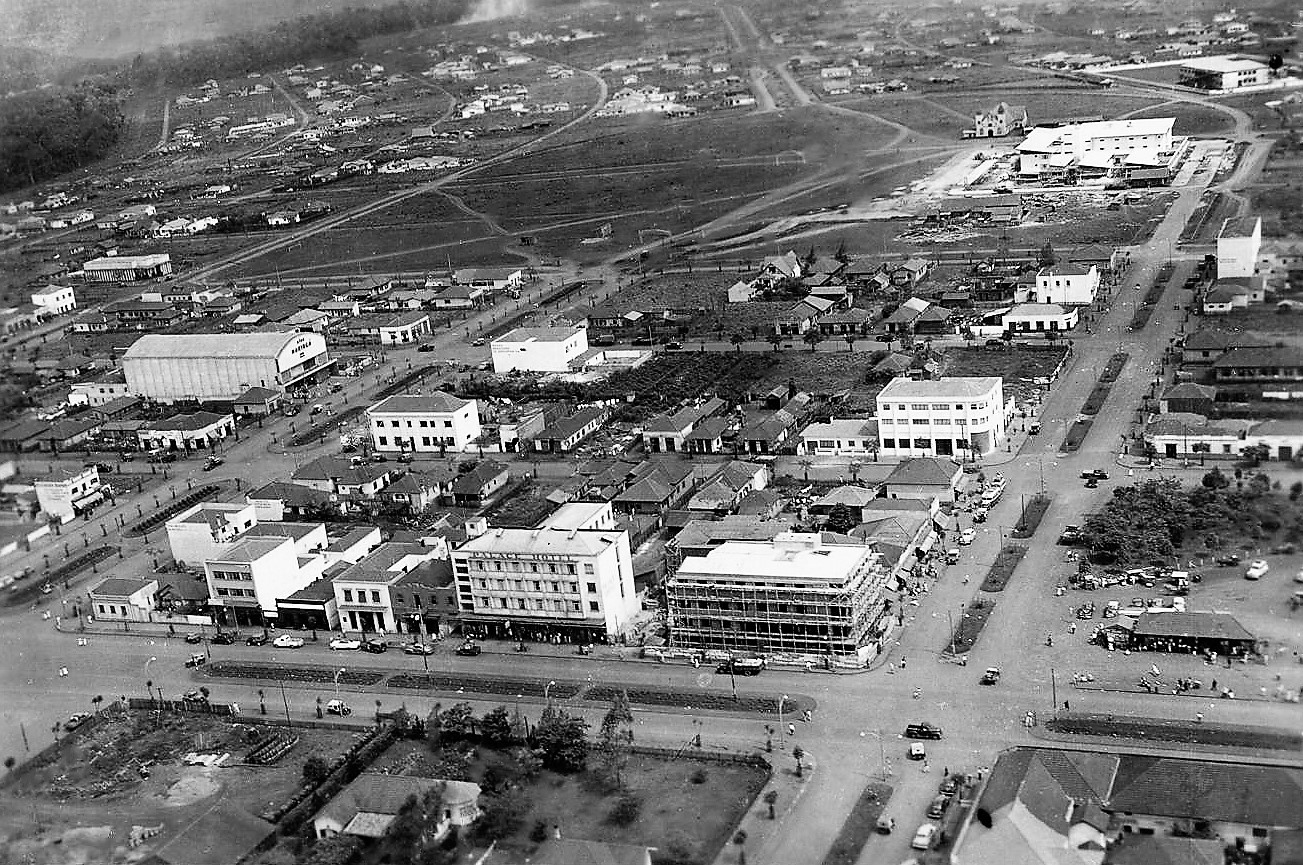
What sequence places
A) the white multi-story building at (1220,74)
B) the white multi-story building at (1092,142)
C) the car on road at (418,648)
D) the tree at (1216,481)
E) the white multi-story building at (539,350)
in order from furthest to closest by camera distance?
the white multi-story building at (1092,142), the white multi-story building at (1220,74), the white multi-story building at (539,350), the tree at (1216,481), the car on road at (418,648)

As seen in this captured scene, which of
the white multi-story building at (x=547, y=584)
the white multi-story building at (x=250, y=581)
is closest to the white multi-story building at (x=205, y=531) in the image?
the white multi-story building at (x=250, y=581)

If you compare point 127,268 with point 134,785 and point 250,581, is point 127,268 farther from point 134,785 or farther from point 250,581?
point 134,785

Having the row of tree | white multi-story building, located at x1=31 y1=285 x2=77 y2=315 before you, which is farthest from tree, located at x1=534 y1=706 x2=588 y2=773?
white multi-story building, located at x1=31 y1=285 x2=77 y2=315

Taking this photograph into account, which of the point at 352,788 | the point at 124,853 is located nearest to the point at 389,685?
the point at 352,788

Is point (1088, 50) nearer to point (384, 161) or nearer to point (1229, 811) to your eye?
point (384, 161)

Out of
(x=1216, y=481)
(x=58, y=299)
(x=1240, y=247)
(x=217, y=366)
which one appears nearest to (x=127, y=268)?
(x=58, y=299)

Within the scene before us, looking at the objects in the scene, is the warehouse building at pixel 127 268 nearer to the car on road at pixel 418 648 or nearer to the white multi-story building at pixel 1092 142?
the white multi-story building at pixel 1092 142

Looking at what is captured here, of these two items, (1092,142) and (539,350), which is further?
(1092,142)
